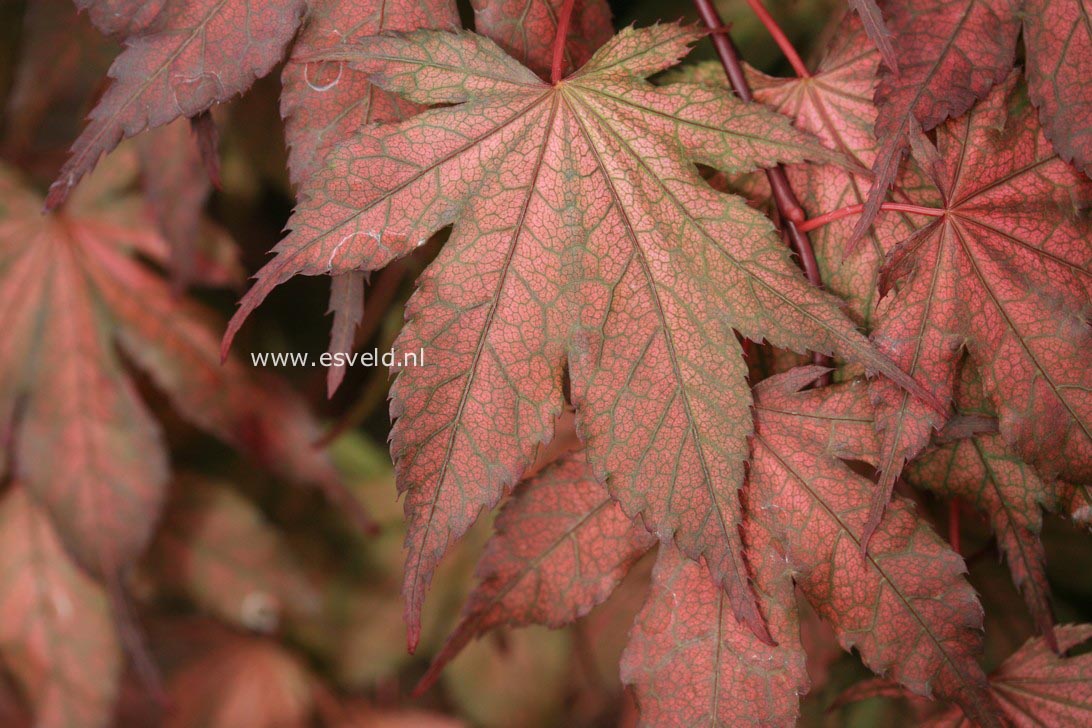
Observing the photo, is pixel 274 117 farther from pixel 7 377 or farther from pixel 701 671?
pixel 701 671

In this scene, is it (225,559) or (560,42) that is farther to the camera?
(225,559)

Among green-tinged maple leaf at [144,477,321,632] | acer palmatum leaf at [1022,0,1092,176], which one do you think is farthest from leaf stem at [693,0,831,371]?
green-tinged maple leaf at [144,477,321,632]

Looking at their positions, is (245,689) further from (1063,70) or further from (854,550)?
(1063,70)

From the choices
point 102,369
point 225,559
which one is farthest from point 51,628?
point 102,369

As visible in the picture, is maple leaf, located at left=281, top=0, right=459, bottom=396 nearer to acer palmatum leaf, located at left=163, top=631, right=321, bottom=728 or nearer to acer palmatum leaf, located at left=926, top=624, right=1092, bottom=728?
acer palmatum leaf, located at left=926, top=624, right=1092, bottom=728

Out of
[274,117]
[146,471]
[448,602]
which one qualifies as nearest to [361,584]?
[448,602]

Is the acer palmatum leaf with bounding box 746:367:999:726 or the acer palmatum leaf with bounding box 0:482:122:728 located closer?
the acer palmatum leaf with bounding box 746:367:999:726
